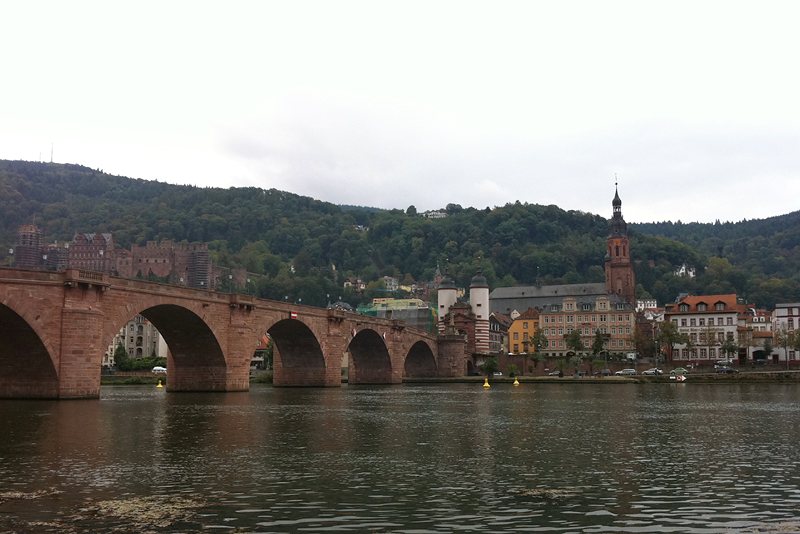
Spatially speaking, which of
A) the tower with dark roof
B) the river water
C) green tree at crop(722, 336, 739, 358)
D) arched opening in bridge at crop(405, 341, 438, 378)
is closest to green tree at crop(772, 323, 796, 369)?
green tree at crop(722, 336, 739, 358)

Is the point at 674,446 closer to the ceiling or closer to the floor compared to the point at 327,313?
closer to the floor

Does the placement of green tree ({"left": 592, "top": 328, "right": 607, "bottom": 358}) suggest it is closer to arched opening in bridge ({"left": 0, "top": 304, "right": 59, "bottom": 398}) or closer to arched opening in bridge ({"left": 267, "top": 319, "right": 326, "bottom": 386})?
arched opening in bridge ({"left": 267, "top": 319, "right": 326, "bottom": 386})

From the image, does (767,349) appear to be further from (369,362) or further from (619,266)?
(369,362)

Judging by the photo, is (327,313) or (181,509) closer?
(181,509)

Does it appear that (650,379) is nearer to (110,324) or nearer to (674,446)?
(110,324)

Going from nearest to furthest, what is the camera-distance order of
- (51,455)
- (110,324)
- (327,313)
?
(51,455) < (110,324) < (327,313)

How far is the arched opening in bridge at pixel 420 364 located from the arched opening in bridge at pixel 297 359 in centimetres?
4028

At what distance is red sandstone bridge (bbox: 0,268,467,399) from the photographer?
4941 centimetres

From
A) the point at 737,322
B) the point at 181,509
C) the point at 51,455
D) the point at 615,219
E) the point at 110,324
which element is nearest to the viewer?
the point at 181,509

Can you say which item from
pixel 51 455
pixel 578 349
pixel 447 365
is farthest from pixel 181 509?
pixel 578 349

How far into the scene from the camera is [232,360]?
69688 mm

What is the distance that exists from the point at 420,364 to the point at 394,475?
11157 centimetres

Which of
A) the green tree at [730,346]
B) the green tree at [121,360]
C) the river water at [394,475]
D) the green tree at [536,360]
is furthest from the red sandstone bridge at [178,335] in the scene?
the green tree at [730,346]

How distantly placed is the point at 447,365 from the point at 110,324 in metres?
82.7
